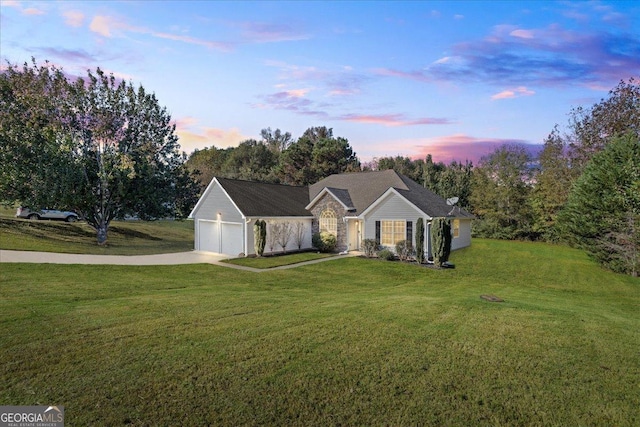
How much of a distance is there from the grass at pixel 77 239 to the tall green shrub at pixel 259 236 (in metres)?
6.91

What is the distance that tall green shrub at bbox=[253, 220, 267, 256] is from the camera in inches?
904

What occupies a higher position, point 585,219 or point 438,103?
point 438,103

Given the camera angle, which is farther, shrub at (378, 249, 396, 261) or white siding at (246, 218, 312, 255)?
white siding at (246, 218, 312, 255)

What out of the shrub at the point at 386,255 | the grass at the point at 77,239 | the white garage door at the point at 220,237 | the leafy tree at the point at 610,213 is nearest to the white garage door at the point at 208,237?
the white garage door at the point at 220,237

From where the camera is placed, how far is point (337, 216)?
84.5 feet

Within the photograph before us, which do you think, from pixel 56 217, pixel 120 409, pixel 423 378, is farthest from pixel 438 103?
pixel 56 217

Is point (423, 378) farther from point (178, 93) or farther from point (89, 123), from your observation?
point (89, 123)

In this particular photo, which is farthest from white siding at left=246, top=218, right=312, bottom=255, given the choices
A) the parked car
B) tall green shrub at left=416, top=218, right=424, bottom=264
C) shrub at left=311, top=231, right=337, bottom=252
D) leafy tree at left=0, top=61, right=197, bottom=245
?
the parked car

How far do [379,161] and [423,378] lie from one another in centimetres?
5607

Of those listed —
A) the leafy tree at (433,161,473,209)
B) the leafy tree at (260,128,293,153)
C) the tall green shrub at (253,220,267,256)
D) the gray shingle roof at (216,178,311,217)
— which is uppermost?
the leafy tree at (260,128,293,153)

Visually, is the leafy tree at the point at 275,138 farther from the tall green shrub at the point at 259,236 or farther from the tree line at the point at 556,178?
the tall green shrub at the point at 259,236

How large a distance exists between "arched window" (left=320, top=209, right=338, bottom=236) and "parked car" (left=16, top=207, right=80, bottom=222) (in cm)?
2292

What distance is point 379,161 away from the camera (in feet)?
196

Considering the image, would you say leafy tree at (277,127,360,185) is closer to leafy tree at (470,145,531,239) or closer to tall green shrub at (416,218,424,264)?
leafy tree at (470,145,531,239)
